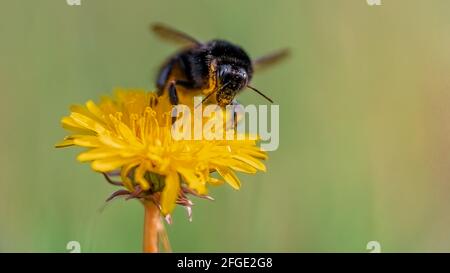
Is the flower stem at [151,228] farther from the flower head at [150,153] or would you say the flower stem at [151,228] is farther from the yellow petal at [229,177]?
the yellow petal at [229,177]

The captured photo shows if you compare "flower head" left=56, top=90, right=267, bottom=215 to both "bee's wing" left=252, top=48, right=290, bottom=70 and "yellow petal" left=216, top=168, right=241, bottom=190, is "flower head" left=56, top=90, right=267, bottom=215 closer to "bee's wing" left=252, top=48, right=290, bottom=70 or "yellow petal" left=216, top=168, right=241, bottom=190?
"yellow petal" left=216, top=168, right=241, bottom=190

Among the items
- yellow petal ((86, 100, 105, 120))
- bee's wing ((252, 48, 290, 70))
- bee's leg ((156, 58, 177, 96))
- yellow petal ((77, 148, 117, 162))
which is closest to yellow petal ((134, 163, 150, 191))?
yellow petal ((77, 148, 117, 162))

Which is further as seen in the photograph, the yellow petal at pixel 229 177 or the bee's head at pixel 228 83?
the bee's head at pixel 228 83

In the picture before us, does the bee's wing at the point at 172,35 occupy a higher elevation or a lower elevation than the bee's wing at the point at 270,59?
higher

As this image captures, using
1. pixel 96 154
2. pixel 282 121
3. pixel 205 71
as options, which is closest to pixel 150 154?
pixel 96 154

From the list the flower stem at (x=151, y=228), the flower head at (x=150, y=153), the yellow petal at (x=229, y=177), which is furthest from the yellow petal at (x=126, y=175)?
the yellow petal at (x=229, y=177)

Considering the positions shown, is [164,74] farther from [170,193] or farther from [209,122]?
[170,193]
